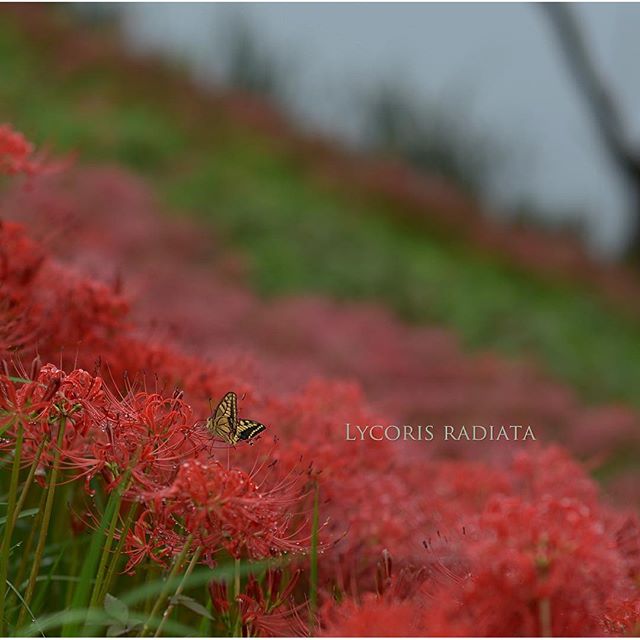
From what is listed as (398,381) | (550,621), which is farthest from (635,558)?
(398,381)

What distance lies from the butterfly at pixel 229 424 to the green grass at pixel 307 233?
4205mm

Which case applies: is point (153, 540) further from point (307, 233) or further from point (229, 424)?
point (307, 233)

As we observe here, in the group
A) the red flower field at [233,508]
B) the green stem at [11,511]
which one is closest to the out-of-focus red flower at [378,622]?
the red flower field at [233,508]

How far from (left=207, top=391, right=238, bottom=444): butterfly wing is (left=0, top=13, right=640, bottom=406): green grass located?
4208 millimetres

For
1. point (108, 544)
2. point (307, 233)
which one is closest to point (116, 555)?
point (108, 544)

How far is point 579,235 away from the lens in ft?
35.4

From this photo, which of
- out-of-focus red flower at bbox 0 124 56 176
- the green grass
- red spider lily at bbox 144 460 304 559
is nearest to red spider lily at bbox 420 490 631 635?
red spider lily at bbox 144 460 304 559

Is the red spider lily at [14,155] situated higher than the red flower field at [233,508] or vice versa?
the red spider lily at [14,155]

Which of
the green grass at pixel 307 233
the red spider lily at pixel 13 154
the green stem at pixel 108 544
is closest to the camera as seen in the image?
the green stem at pixel 108 544

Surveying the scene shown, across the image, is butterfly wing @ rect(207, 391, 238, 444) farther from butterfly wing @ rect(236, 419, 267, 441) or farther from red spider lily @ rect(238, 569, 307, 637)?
red spider lily @ rect(238, 569, 307, 637)

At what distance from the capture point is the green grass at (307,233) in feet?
19.9

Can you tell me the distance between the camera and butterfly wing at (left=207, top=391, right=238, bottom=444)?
3.84 ft

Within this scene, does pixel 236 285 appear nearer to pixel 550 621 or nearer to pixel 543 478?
pixel 543 478

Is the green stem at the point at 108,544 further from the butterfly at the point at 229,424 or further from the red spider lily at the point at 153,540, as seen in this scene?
the butterfly at the point at 229,424
